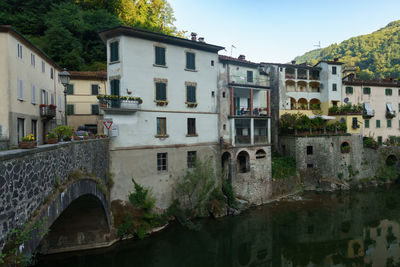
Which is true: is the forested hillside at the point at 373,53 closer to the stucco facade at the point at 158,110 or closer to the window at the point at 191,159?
the stucco facade at the point at 158,110

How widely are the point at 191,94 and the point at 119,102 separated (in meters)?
7.44

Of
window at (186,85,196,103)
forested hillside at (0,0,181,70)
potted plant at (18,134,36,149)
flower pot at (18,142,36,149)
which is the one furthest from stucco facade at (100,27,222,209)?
forested hillside at (0,0,181,70)

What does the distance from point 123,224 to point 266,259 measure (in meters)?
12.0

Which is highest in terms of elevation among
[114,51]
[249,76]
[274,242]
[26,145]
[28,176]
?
[114,51]

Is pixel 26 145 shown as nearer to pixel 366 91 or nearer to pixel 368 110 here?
pixel 368 110

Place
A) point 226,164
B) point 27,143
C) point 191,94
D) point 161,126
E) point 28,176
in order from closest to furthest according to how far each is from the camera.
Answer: point 28,176, point 27,143, point 161,126, point 191,94, point 226,164

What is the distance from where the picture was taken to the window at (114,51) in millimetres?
21484

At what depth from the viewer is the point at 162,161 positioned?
76.3 ft

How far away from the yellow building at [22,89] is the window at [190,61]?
43.7ft

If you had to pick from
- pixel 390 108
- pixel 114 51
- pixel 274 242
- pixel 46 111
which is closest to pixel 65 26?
pixel 46 111

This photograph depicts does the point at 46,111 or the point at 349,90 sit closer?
the point at 46,111

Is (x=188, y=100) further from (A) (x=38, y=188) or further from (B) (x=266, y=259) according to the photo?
(A) (x=38, y=188)

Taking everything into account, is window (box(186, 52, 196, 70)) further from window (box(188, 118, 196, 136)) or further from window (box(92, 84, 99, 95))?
window (box(92, 84, 99, 95))

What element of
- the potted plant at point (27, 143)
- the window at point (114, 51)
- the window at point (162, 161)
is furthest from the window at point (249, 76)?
the potted plant at point (27, 143)
